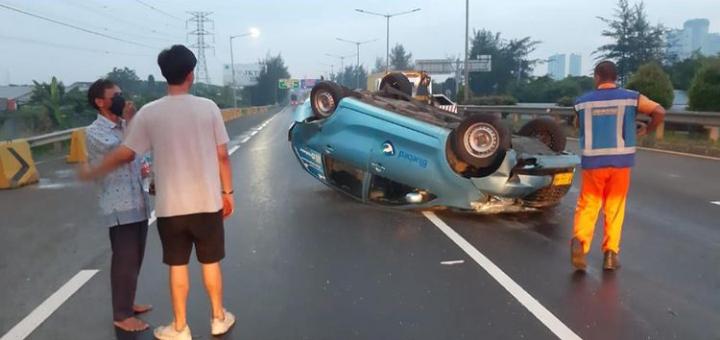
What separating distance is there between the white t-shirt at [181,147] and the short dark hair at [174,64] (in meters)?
0.10

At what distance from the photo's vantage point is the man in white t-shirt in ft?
11.8

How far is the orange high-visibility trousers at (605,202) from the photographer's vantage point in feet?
17.3

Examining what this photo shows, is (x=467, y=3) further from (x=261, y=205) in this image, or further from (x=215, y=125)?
(x=215, y=125)

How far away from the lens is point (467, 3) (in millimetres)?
33562

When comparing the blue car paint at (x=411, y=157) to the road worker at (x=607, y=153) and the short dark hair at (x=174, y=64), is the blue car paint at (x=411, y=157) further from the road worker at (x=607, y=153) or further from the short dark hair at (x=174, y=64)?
the short dark hair at (x=174, y=64)

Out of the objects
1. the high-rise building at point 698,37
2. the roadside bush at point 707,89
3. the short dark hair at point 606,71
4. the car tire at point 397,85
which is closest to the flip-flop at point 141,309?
the short dark hair at point 606,71

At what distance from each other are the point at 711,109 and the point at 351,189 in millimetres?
15994

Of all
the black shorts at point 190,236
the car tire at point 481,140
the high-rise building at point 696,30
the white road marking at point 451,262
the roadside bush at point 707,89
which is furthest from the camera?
the high-rise building at point 696,30

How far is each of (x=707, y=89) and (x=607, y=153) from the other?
1705cm

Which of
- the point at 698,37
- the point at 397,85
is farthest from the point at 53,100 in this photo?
the point at 698,37

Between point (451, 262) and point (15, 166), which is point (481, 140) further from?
point (15, 166)

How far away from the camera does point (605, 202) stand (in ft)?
17.5

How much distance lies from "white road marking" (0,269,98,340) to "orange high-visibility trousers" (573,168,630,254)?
4045 mm

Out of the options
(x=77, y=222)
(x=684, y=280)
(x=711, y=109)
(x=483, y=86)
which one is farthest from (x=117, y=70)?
(x=684, y=280)
